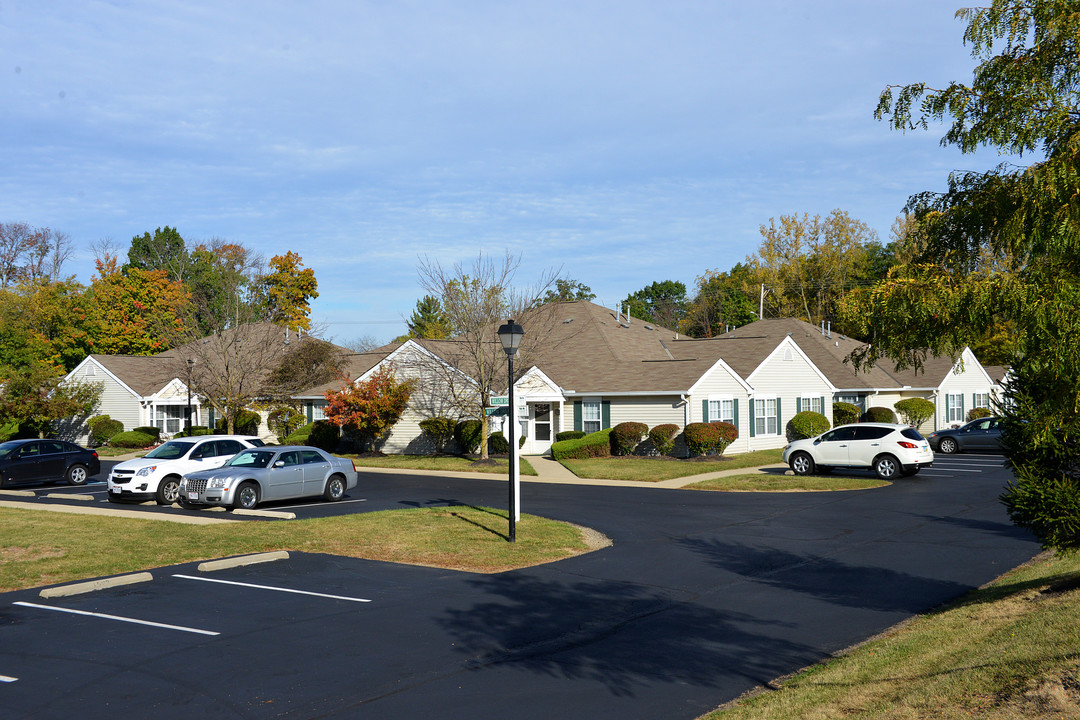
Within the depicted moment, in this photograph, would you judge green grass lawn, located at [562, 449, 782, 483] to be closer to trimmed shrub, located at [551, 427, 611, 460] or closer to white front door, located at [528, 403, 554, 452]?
trimmed shrub, located at [551, 427, 611, 460]

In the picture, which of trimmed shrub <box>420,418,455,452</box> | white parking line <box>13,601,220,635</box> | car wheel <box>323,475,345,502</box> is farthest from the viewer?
trimmed shrub <box>420,418,455,452</box>

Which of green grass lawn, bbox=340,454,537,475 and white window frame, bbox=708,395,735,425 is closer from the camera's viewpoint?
green grass lawn, bbox=340,454,537,475

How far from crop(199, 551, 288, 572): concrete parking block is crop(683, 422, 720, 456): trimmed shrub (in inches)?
838

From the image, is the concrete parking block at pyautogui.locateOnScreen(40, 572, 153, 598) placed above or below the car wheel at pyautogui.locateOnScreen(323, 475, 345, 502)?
below

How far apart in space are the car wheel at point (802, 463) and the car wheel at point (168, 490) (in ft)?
61.1

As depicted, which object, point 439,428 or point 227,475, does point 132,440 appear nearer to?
point 439,428

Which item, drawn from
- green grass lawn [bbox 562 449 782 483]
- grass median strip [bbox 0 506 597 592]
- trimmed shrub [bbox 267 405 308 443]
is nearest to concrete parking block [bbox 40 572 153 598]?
grass median strip [bbox 0 506 597 592]

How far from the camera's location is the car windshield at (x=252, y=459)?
70.2ft

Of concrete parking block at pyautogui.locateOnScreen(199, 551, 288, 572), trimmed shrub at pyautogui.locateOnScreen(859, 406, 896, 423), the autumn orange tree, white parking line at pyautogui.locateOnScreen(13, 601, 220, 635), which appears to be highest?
the autumn orange tree

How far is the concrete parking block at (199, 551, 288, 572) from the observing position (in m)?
13.8

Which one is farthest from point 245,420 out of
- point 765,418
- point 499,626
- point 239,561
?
point 499,626

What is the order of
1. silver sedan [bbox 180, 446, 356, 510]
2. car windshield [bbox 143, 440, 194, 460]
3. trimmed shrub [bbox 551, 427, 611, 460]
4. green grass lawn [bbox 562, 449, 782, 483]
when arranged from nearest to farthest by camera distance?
silver sedan [bbox 180, 446, 356, 510]
car windshield [bbox 143, 440, 194, 460]
green grass lawn [bbox 562, 449, 782, 483]
trimmed shrub [bbox 551, 427, 611, 460]

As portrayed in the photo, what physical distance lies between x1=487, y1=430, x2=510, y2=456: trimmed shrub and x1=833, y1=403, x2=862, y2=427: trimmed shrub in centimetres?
1770

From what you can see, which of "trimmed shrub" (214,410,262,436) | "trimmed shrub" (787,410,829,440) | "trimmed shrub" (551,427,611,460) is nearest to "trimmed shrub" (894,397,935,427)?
"trimmed shrub" (787,410,829,440)
